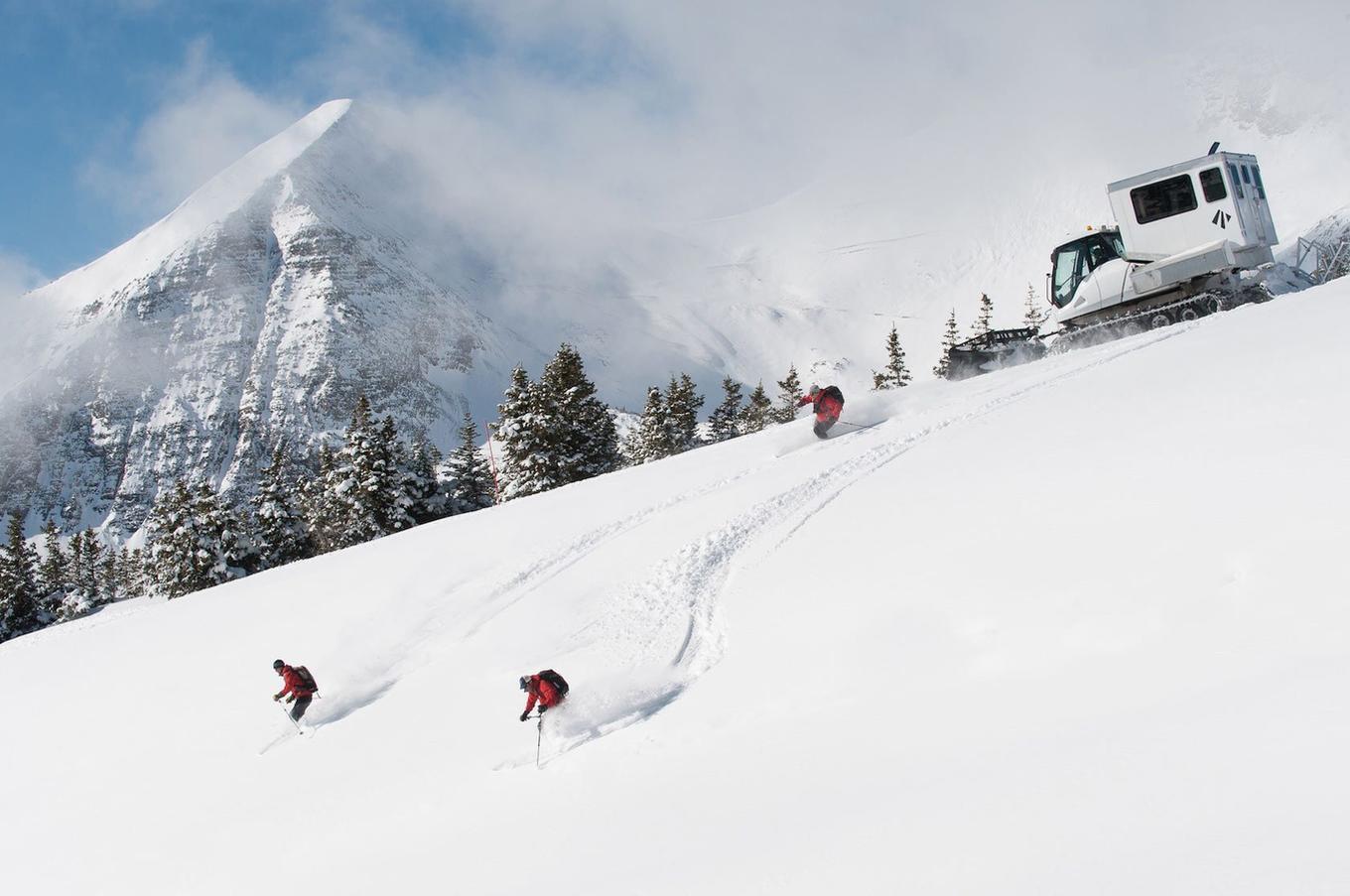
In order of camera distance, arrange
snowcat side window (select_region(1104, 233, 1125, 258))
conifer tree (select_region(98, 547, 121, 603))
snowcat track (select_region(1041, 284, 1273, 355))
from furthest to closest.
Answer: conifer tree (select_region(98, 547, 121, 603)), snowcat side window (select_region(1104, 233, 1125, 258)), snowcat track (select_region(1041, 284, 1273, 355))

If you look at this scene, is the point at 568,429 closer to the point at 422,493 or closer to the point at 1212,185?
the point at 422,493

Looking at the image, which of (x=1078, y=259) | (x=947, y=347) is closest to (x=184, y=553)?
(x=947, y=347)

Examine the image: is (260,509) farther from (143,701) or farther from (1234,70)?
(1234,70)

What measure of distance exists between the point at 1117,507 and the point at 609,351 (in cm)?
16982

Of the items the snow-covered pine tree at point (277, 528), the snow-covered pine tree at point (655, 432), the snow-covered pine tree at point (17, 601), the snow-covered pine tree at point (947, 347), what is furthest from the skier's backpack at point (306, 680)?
the snow-covered pine tree at point (17, 601)

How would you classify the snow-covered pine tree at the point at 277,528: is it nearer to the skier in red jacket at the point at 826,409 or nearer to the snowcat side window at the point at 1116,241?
the skier in red jacket at the point at 826,409

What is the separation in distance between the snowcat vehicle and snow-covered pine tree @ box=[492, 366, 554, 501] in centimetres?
1984

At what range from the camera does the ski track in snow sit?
997 cm

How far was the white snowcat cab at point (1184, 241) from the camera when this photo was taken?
20438 millimetres

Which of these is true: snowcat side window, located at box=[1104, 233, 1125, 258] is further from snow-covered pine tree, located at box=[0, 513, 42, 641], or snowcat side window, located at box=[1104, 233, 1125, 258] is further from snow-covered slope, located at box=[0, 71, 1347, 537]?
snow-covered slope, located at box=[0, 71, 1347, 537]

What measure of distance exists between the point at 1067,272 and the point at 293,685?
2201 centimetres

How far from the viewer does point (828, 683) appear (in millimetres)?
8586

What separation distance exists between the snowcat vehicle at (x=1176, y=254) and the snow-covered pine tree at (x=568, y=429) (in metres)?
19.5

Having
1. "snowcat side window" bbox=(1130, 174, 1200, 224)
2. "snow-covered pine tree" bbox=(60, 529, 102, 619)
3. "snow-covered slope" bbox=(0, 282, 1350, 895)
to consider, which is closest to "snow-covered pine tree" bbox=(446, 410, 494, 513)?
"snow-covered pine tree" bbox=(60, 529, 102, 619)
